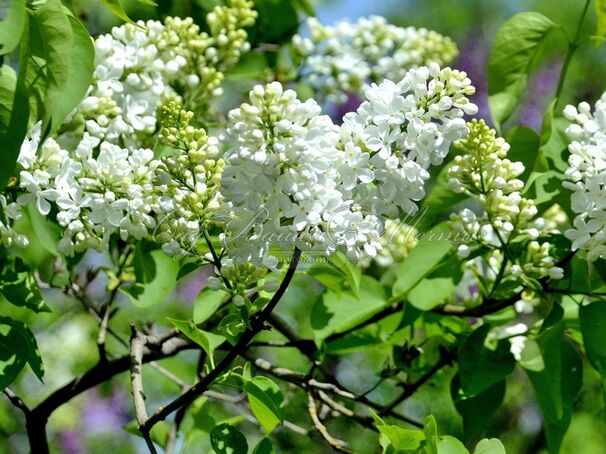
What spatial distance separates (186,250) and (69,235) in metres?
0.26

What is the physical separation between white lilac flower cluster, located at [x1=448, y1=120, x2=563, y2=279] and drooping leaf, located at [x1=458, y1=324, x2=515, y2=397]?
6.3 inches

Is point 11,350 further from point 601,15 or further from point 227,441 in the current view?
point 601,15

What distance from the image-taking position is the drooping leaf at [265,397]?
1.21 meters

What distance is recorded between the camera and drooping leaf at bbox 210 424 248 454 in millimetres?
1232

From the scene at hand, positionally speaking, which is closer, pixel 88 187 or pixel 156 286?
pixel 88 187

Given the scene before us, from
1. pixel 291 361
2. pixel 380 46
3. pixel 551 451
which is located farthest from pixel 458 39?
pixel 551 451

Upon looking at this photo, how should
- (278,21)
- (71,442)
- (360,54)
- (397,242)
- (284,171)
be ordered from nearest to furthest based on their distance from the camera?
(284,171) → (397,242) → (278,21) → (360,54) → (71,442)

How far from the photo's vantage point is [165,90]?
5.52ft

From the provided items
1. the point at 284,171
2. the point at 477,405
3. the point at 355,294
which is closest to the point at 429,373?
the point at 477,405

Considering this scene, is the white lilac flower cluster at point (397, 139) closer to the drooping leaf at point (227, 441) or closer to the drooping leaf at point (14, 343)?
the drooping leaf at point (227, 441)

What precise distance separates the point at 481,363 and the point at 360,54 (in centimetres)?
96

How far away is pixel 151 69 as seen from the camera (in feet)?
5.22

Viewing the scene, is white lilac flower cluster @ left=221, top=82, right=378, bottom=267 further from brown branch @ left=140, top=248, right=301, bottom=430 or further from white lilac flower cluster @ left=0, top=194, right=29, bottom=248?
white lilac flower cluster @ left=0, top=194, right=29, bottom=248

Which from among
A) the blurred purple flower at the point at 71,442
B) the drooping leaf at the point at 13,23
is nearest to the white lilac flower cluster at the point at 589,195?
the drooping leaf at the point at 13,23
